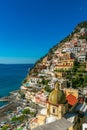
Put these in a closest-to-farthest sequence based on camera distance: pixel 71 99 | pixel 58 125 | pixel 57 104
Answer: pixel 58 125
pixel 57 104
pixel 71 99

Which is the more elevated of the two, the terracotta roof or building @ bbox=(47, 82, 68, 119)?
building @ bbox=(47, 82, 68, 119)

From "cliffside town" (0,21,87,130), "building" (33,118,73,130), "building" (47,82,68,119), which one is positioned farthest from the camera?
"cliffside town" (0,21,87,130)

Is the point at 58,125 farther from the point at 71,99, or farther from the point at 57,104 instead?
the point at 71,99

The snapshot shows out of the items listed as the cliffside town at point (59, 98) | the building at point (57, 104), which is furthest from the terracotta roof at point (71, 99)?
the building at point (57, 104)

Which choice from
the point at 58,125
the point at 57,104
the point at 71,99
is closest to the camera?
the point at 58,125

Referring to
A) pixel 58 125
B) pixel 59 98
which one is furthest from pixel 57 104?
pixel 58 125

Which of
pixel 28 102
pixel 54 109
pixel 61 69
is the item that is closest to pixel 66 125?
pixel 54 109

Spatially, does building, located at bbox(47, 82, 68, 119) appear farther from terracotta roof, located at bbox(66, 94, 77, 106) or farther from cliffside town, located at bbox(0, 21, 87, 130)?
terracotta roof, located at bbox(66, 94, 77, 106)

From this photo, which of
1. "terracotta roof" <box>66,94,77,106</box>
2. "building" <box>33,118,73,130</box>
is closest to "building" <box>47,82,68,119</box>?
"building" <box>33,118,73,130</box>

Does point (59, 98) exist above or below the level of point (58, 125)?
above

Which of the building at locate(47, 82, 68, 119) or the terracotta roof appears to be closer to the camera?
the building at locate(47, 82, 68, 119)

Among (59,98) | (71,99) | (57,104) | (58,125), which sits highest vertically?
(59,98)

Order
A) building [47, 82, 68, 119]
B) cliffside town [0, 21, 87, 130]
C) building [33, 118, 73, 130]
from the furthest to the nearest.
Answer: cliffside town [0, 21, 87, 130], building [47, 82, 68, 119], building [33, 118, 73, 130]

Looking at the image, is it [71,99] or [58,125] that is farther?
[71,99]
